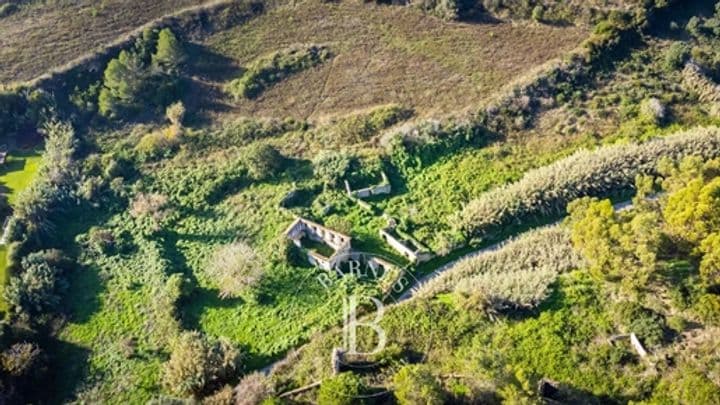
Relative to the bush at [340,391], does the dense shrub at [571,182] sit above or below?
above

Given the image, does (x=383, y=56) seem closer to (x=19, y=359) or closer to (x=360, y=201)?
(x=360, y=201)

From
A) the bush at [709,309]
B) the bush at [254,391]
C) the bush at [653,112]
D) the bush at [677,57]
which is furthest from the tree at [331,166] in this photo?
the bush at [677,57]

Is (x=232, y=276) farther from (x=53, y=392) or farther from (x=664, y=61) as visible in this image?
(x=664, y=61)

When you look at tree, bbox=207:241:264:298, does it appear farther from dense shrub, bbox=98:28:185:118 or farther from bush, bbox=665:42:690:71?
bush, bbox=665:42:690:71

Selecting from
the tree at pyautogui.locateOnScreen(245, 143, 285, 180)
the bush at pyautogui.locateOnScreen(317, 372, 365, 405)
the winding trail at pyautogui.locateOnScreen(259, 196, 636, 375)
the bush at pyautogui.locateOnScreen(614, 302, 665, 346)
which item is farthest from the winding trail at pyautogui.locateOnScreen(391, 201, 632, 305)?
the tree at pyautogui.locateOnScreen(245, 143, 285, 180)

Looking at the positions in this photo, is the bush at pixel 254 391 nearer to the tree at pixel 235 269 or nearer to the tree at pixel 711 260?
the tree at pixel 235 269
